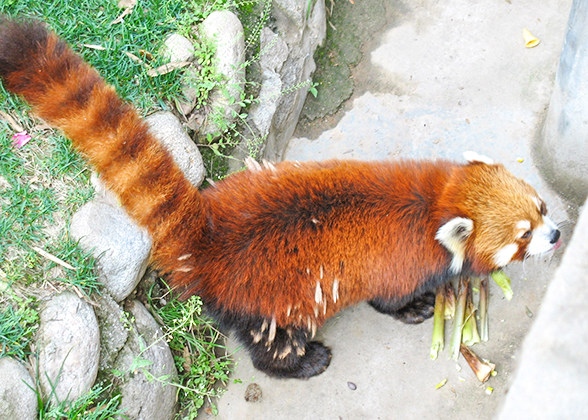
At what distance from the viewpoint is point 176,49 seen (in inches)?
115

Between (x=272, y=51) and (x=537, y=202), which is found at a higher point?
(x=272, y=51)

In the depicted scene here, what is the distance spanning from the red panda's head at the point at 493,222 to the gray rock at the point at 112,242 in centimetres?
150

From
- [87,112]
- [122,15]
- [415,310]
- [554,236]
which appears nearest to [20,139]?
[87,112]

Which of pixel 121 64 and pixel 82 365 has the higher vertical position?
pixel 121 64

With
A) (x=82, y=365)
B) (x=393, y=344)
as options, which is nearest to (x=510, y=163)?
(x=393, y=344)

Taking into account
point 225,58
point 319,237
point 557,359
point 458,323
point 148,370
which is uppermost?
point 557,359

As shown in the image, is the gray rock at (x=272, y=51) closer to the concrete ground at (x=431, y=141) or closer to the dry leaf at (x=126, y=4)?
the concrete ground at (x=431, y=141)

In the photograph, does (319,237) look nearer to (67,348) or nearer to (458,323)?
(458,323)

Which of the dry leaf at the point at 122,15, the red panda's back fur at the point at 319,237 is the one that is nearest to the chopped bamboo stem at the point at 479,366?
the red panda's back fur at the point at 319,237

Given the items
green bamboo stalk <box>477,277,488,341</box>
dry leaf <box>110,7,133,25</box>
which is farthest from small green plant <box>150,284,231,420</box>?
dry leaf <box>110,7,133,25</box>

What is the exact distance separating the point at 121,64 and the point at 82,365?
1.67 m

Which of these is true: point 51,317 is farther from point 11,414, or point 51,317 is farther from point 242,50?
point 242,50

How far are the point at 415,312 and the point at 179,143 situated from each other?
67.2 inches

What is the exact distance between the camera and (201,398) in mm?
2750
